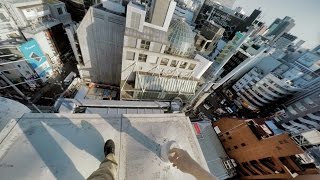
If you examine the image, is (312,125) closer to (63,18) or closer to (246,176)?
(246,176)

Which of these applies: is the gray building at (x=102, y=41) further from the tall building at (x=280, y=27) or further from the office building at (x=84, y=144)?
the tall building at (x=280, y=27)

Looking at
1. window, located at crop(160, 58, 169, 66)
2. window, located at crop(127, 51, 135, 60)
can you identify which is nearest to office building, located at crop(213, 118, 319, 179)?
window, located at crop(160, 58, 169, 66)

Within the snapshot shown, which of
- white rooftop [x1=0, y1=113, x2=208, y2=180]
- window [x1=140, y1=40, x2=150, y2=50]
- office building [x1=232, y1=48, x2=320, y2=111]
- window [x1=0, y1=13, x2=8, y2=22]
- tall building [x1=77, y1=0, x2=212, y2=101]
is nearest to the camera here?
white rooftop [x1=0, y1=113, x2=208, y2=180]

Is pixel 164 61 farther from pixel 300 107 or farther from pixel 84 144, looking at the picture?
pixel 300 107

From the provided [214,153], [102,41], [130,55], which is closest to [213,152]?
[214,153]

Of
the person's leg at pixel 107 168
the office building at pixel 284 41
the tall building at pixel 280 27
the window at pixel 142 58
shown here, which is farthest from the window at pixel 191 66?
the tall building at pixel 280 27

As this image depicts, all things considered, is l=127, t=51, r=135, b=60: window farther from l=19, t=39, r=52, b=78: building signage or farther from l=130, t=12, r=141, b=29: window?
l=19, t=39, r=52, b=78: building signage
